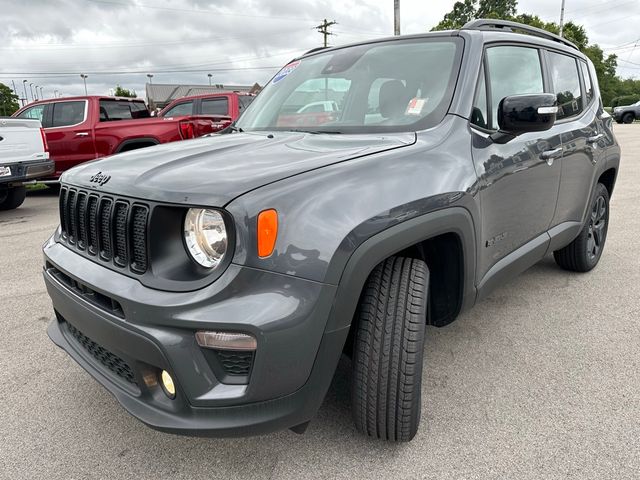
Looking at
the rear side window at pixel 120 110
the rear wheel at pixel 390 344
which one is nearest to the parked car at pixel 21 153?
the rear side window at pixel 120 110

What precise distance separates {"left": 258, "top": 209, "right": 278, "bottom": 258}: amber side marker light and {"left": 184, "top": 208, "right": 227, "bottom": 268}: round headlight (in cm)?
14

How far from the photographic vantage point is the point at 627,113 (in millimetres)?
32469

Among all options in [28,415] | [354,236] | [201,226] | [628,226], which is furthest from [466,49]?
[628,226]

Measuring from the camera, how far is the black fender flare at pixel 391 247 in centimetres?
167

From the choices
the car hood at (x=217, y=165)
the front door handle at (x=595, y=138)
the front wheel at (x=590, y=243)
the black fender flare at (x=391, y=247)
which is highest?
the car hood at (x=217, y=165)

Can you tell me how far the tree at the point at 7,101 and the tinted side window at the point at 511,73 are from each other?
85383 mm

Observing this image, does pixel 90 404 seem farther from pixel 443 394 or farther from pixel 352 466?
pixel 443 394

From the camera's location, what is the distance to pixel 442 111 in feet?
7.70

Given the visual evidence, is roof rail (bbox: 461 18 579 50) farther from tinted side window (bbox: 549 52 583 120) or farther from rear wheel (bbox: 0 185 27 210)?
rear wheel (bbox: 0 185 27 210)

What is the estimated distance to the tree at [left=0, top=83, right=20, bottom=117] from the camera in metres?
75.2

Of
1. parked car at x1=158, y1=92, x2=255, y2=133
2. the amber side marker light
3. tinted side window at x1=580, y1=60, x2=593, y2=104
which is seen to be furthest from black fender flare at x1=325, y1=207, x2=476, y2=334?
parked car at x1=158, y1=92, x2=255, y2=133

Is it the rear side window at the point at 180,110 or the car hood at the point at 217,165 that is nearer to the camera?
the car hood at the point at 217,165

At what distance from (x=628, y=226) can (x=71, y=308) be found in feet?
19.1

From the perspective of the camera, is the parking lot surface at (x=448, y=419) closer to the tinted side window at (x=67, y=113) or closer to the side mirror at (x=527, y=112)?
the side mirror at (x=527, y=112)
